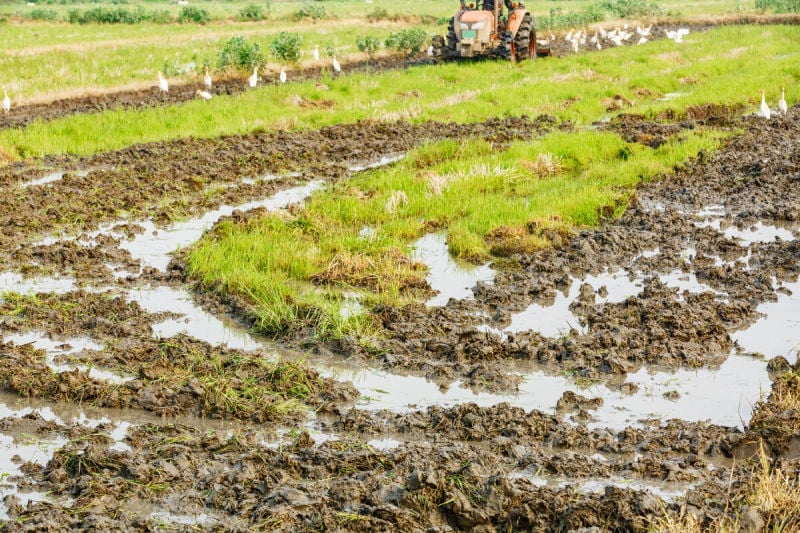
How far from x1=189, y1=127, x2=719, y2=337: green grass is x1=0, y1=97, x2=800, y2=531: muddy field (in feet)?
0.98

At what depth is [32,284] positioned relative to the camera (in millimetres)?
8773

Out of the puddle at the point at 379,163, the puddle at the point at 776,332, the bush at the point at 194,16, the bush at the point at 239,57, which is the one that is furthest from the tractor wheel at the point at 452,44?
the bush at the point at 194,16

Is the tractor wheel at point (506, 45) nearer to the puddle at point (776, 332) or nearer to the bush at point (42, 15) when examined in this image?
the puddle at point (776, 332)

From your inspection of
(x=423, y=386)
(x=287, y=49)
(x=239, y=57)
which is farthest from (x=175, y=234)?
(x=287, y=49)

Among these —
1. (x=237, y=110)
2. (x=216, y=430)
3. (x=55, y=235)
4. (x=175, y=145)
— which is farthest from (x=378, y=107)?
(x=216, y=430)

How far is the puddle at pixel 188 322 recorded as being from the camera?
7504mm

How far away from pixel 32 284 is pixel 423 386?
166 inches

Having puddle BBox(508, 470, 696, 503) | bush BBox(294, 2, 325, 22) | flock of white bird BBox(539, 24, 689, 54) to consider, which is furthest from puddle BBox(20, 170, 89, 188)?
bush BBox(294, 2, 325, 22)

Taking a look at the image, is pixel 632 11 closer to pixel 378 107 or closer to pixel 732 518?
pixel 378 107

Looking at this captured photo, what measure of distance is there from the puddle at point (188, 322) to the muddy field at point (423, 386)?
3 cm

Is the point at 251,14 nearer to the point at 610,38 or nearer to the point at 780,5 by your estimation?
the point at 610,38

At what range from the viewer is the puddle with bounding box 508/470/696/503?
495cm

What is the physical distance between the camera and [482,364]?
6750 mm

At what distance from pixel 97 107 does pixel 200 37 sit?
795 inches
